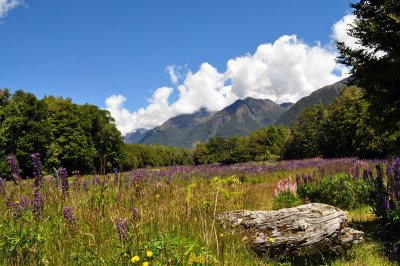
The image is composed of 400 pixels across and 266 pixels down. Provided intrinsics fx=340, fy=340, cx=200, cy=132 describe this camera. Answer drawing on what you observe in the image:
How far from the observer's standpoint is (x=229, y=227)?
5.51 m

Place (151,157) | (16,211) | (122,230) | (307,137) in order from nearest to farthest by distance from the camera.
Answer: (122,230) < (16,211) < (307,137) < (151,157)

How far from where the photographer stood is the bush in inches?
405

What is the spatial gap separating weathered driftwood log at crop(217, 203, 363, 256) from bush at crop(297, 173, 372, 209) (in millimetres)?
4214

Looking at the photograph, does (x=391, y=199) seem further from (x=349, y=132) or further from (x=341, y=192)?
(x=349, y=132)

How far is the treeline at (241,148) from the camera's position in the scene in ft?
161

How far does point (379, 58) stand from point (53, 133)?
48.9m

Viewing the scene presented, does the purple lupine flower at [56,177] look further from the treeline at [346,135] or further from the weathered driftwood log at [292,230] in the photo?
the treeline at [346,135]

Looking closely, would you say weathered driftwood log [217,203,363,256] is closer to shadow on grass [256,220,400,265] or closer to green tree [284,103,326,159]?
shadow on grass [256,220,400,265]

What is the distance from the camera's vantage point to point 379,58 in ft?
26.7

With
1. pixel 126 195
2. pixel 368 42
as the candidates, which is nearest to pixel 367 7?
pixel 368 42

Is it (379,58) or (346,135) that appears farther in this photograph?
(346,135)

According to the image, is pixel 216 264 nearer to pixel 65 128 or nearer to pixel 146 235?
pixel 146 235

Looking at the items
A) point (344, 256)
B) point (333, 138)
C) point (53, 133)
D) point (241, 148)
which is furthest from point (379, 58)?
point (53, 133)

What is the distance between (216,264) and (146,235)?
0.95m
